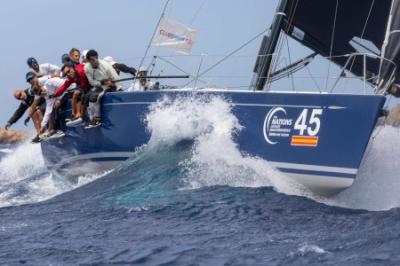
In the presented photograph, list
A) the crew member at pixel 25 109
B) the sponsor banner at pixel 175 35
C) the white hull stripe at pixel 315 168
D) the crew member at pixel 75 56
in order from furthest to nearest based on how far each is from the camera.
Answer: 1. the crew member at pixel 25 109
2. the crew member at pixel 75 56
3. the sponsor banner at pixel 175 35
4. the white hull stripe at pixel 315 168

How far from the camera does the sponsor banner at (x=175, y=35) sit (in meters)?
9.49

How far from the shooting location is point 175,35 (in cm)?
948

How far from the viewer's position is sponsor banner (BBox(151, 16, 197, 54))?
949 cm

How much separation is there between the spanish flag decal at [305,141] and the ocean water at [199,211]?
0.41m

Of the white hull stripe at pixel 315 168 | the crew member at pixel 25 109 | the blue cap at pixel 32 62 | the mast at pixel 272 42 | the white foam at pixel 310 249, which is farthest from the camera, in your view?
the crew member at pixel 25 109

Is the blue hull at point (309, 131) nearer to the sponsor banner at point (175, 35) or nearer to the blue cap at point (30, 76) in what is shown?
the sponsor banner at point (175, 35)

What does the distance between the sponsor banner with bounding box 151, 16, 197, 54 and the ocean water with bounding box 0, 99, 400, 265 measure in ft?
3.82

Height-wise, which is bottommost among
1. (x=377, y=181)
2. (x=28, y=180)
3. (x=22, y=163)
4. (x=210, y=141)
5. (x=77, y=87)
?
(x=22, y=163)

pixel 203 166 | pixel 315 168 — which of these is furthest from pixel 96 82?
pixel 315 168

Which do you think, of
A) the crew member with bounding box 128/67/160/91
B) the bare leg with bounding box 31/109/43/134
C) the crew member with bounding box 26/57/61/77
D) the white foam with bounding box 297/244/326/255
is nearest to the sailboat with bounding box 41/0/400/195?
the crew member with bounding box 128/67/160/91

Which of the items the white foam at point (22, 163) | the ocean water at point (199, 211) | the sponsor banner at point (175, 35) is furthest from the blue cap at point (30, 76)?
the white foam at point (22, 163)

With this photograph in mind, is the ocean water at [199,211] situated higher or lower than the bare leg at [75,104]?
lower

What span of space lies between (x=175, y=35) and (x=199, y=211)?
3618 millimetres

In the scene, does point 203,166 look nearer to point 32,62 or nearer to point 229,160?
point 229,160
